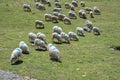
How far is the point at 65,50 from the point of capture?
31.1 meters

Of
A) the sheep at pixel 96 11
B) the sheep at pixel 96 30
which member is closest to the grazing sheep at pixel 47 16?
the sheep at pixel 96 30

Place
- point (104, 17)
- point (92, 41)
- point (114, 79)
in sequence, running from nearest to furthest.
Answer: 1. point (114, 79)
2. point (92, 41)
3. point (104, 17)

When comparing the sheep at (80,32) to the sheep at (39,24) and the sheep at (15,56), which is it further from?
the sheep at (15,56)

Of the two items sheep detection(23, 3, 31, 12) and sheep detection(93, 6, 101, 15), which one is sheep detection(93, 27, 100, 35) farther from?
sheep detection(93, 6, 101, 15)

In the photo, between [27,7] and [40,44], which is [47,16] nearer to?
[27,7]

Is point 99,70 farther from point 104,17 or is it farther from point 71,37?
point 104,17

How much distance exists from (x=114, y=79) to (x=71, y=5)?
2849 centimetres

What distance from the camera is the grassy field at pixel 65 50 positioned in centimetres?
2439

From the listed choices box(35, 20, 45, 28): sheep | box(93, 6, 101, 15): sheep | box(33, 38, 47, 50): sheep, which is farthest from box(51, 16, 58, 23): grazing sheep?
box(33, 38, 47, 50): sheep

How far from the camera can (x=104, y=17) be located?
49.0 metres

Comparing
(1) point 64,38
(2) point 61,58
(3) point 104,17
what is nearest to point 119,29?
(3) point 104,17

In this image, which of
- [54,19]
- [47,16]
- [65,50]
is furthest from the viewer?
[47,16]

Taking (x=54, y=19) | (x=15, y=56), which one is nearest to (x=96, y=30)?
(x=54, y=19)

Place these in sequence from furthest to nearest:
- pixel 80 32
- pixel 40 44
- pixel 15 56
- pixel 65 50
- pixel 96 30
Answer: pixel 96 30
pixel 80 32
pixel 65 50
pixel 40 44
pixel 15 56
